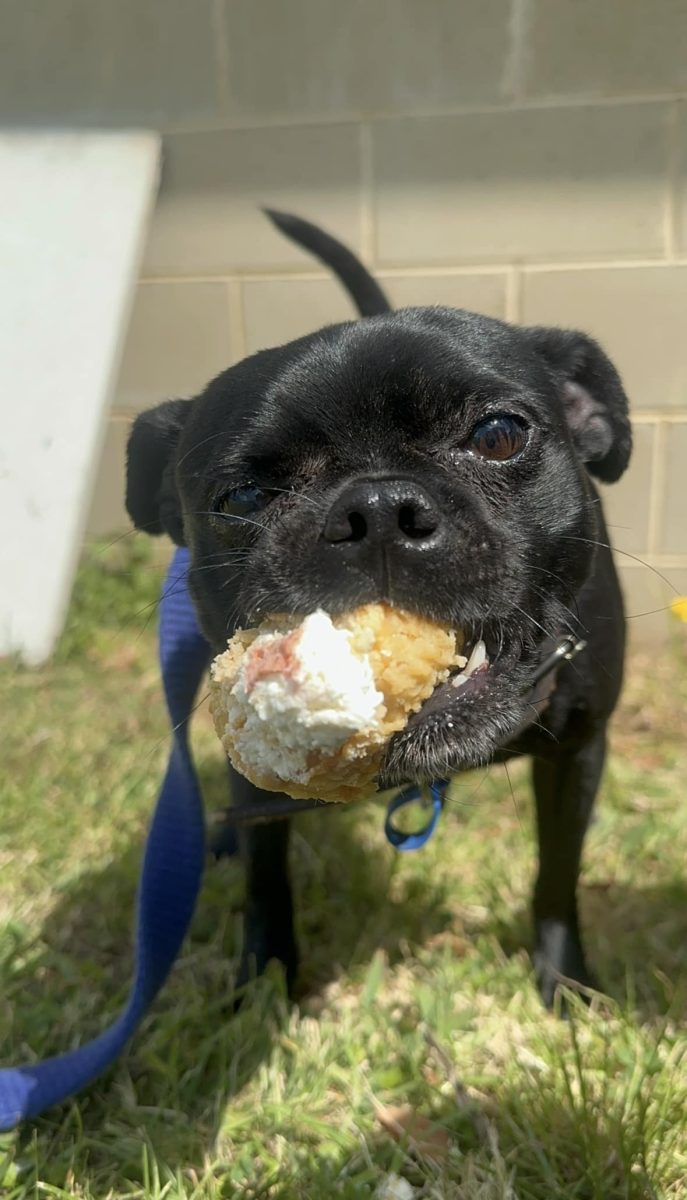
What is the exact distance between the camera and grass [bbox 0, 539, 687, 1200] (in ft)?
4.51

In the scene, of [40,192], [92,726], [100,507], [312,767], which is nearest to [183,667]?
[312,767]

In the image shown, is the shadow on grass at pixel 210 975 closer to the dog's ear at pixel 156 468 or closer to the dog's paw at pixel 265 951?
the dog's paw at pixel 265 951

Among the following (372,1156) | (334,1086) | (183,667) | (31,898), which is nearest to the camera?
(372,1156)

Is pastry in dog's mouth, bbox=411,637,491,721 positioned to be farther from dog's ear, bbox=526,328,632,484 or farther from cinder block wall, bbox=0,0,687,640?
cinder block wall, bbox=0,0,687,640

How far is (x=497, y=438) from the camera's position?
1312 mm

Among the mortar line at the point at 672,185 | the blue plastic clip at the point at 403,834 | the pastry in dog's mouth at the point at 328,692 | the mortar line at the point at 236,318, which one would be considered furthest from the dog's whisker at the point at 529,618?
the mortar line at the point at 236,318

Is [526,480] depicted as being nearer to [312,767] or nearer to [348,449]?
[348,449]

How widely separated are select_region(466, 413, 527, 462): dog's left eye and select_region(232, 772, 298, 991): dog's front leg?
89cm

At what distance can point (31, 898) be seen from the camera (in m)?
2.11

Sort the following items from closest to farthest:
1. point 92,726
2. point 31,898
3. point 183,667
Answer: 1. point 183,667
2. point 31,898
3. point 92,726

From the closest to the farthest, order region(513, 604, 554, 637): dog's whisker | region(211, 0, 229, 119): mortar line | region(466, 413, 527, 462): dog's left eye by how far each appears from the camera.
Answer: region(513, 604, 554, 637): dog's whisker → region(466, 413, 527, 462): dog's left eye → region(211, 0, 229, 119): mortar line

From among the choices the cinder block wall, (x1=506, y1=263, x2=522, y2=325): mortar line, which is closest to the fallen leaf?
the cinder block wall

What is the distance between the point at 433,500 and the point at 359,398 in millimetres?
225

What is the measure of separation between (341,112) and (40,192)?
1189 mm
